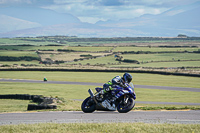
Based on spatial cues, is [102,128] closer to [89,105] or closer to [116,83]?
[116,83]

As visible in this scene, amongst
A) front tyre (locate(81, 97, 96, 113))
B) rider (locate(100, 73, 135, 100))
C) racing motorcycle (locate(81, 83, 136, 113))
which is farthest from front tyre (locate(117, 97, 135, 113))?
front tyre (locate(81, 97, 96, 113))

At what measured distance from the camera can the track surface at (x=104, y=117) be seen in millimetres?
15742

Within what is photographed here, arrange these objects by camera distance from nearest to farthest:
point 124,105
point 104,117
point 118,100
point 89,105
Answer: point 124,105 → point 118,100 → point 89,105 → point 104,117

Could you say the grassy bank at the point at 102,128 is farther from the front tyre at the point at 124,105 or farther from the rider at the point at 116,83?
the rider at the point at 116,83

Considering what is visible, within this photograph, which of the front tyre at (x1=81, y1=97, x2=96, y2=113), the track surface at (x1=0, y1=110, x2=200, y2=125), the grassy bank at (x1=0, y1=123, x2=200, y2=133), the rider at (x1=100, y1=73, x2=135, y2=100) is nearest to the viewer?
the grassy bank at (x1=0, y1=123, x2=200, y2=133)

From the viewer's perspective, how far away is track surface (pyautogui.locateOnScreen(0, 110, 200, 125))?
15.7 metres

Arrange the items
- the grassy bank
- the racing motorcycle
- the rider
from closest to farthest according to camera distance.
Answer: the grassy bank
the racing motorcycle
the rider

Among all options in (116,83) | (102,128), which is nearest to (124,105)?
(116,83)

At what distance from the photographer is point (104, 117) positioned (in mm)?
16547

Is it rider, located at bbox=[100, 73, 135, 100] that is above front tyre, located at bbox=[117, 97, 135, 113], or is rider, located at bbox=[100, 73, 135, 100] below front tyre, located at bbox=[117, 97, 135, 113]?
above

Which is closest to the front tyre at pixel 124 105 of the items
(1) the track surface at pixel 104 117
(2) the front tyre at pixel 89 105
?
(1) the track surface at pixel 104 117

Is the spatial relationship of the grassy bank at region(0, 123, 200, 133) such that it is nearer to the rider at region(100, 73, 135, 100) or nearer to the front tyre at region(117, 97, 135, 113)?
the front tyre at region(117, 97, 135, 113)

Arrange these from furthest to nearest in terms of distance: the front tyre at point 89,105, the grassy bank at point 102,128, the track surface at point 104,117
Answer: the front tyre at point 89,105 → the track surface at point 104,117 → the grassy bank at point 102,128

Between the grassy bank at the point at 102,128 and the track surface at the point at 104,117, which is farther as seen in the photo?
the track surface at the point at 104,117
